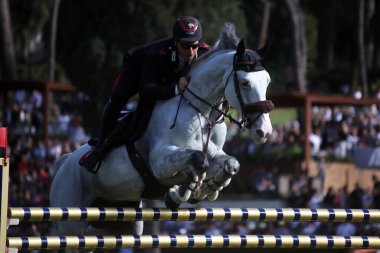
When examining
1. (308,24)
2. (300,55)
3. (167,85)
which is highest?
(167,85)

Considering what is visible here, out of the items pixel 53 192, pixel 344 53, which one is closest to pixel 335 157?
pixel 53 192

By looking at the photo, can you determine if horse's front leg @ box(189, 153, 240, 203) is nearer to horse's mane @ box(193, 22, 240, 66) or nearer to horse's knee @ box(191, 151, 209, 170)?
horse's knee @ box(191, 151, 209, 170)

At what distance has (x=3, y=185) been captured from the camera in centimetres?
728

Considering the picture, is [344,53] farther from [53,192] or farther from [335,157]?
[53,192]

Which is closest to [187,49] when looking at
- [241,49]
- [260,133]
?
[241,49]

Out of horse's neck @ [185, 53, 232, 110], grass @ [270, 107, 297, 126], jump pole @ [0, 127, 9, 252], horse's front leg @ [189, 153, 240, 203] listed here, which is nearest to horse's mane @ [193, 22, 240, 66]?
horse's neck @ [185, 53, 232, 110]

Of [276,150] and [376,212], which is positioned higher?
[376,212]

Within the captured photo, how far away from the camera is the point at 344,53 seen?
57.8 m

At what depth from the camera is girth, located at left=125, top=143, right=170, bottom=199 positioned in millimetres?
8719

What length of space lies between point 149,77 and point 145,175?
826mm

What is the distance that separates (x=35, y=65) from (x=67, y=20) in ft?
69.1

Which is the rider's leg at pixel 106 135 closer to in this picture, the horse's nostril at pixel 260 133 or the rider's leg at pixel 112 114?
the rider's leg at pixel 112 114

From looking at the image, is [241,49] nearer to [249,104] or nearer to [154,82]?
[249,104]

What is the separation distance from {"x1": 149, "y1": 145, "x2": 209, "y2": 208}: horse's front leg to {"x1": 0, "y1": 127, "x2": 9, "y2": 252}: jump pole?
137cm
